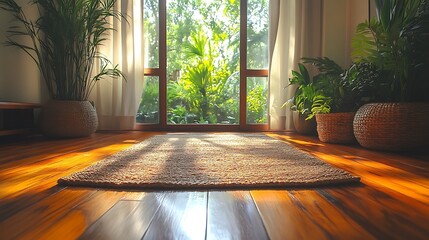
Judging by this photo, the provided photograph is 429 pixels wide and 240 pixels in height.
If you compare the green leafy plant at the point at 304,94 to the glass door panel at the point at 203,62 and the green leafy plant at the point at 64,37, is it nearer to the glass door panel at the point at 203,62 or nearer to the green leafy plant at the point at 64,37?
the glass door panel at the point at 203,62

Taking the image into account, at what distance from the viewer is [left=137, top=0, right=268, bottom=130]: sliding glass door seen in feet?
11.4

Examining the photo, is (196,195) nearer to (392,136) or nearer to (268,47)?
(392,136)

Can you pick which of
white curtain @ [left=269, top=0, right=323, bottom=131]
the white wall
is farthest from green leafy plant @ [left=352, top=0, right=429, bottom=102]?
the white wall

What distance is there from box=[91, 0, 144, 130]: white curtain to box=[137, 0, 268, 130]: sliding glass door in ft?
0.61

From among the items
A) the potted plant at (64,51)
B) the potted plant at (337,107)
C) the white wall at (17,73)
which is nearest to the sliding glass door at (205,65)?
the potted plant at (64,51)

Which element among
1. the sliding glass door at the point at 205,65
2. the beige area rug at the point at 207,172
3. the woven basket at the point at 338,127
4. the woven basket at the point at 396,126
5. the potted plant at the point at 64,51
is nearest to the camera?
the beige area rug at the point at 207,172

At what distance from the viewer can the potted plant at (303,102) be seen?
2518 millimetres

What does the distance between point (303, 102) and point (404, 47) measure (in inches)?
39.0

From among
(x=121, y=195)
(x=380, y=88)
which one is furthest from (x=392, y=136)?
(x=121, y=195)

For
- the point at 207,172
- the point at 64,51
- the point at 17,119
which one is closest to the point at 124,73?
the point at 64,51

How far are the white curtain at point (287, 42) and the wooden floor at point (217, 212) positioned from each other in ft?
7.26

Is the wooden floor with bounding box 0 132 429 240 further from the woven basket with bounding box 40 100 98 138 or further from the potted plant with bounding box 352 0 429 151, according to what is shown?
the woven basket with bounding box 40 100 98 138

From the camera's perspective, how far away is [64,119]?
2.50 meters

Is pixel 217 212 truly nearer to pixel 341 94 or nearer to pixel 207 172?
pixel 207 172
